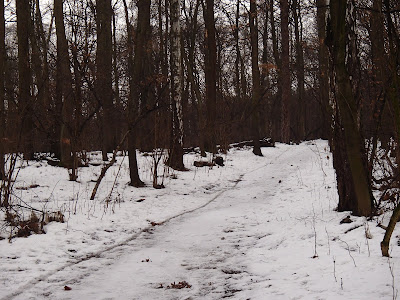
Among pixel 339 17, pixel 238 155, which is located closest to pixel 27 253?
pixel 339 17

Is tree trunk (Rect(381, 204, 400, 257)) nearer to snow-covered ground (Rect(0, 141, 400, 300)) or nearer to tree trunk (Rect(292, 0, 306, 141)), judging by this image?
snow-covered ground (Rect(0, 141, 400, 300))

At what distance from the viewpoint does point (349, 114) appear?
5.18 meters

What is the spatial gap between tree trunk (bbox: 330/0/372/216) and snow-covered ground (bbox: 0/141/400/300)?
0.36 metres

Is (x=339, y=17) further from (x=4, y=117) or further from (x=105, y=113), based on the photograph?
(x=105, y=113)

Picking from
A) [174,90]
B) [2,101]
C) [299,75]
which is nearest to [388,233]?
[2,101]

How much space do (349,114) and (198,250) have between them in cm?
285

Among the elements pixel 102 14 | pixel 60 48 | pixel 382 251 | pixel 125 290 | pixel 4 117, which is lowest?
pixel 125 290

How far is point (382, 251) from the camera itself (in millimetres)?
3799

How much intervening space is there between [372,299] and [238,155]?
1463 cm

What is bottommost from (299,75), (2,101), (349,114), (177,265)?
(177,265)

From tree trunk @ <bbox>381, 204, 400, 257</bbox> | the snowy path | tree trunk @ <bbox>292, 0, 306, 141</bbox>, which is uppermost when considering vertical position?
tree trunk @ <bbox>292, 0, 306, 141</bbox>

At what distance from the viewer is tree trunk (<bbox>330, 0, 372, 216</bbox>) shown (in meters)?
4.99

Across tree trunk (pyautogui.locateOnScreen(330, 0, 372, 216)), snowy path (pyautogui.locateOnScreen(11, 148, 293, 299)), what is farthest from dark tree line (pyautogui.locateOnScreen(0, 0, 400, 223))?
snowy path (pyautogui.locateOnScreen(11, 148, 293, 299))

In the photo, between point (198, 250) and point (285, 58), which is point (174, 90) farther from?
point (285, 58)
